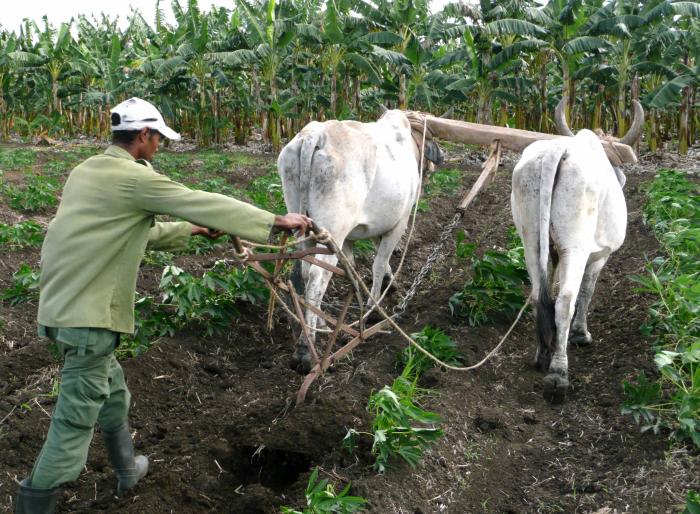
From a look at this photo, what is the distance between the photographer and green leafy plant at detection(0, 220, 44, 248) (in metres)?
7.93

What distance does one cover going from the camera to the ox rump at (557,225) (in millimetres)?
5199

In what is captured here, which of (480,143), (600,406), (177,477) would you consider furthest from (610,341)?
(177,477)

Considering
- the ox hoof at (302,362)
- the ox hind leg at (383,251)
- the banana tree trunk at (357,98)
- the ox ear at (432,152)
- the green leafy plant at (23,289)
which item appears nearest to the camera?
the ox hoof at (302,362)

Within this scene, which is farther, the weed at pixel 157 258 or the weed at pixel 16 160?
the weed at pixel 16 160

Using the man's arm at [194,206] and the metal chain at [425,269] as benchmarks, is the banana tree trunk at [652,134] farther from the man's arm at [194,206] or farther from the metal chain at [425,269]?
the man's arm at [194,206]

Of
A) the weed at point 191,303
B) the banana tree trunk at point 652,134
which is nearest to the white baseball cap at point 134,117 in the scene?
the weed at point 191,303

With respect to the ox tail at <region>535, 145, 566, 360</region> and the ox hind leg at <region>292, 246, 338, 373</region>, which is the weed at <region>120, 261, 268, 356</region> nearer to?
the ox hind leg at <region>292, 246, 338, 373</region>

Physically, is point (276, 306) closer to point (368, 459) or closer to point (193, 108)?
point (368, 459)

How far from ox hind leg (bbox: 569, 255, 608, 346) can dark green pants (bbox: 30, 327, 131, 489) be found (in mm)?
4010

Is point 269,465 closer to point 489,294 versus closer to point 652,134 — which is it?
point 489,294

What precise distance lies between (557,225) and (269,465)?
2.68 metres

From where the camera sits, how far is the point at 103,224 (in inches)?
132

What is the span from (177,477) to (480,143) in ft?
13.9

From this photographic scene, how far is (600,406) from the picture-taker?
498 cm
